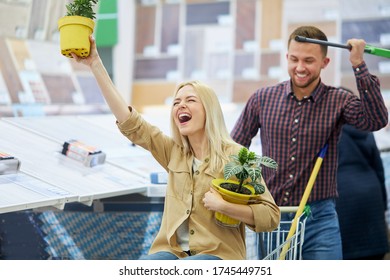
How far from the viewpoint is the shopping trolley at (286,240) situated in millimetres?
2492

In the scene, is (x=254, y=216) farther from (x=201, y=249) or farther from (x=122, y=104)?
(x=122, y=104)

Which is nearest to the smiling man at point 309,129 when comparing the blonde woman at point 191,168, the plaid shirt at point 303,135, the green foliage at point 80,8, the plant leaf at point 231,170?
the plaid shirt at point 303,135

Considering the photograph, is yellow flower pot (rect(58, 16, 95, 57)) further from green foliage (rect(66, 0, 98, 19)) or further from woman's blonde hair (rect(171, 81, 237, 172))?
woman's blonde hair (rect(171, 81, 237, 172))

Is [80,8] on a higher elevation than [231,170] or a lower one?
higher

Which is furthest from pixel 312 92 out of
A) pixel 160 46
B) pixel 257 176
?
pixel 160 46

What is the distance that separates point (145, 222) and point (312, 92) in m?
0.93

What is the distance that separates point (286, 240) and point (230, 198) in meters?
0.44

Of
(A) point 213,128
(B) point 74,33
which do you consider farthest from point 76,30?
(A) point 213,128

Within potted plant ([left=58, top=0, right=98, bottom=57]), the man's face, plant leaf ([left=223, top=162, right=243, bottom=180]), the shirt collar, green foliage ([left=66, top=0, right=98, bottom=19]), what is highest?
green foliage ([left=66, top=0, right=98, bottom=19])

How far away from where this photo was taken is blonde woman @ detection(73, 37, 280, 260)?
2199 millimetres

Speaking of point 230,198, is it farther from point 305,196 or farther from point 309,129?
point 309,129

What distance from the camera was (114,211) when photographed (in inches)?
121

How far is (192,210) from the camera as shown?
223cm

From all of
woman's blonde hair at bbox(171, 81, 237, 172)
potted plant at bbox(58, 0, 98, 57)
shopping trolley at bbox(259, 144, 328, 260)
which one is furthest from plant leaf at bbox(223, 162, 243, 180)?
potted plant at bbox(58, 0, 98, 57)
